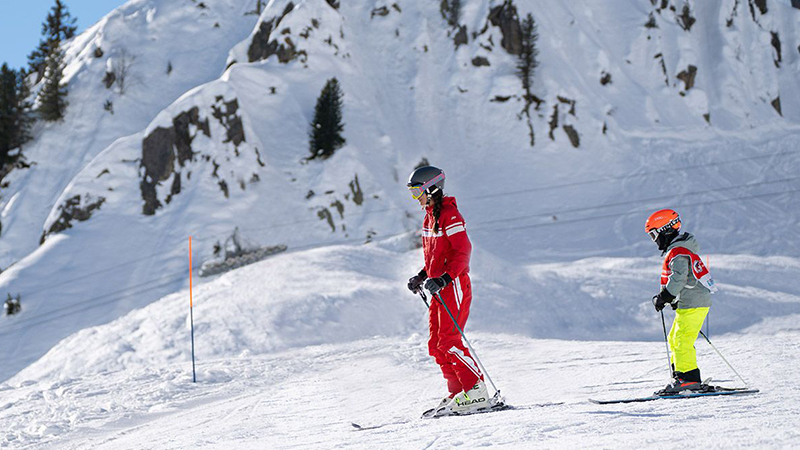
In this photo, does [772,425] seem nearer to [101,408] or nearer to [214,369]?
[101,408]

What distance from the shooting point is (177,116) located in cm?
2441

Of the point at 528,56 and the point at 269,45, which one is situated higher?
the point at 269,45

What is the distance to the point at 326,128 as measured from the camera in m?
25.5

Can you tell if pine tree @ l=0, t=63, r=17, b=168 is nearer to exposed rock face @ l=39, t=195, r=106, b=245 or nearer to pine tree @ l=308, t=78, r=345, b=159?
exposed rock face @ l=39, t=195, r=106, b=245

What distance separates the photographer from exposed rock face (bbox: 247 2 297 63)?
29359 millimetres

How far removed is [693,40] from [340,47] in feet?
64.8

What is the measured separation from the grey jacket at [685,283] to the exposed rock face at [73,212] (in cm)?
2175

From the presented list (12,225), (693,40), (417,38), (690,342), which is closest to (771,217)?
(693,40)

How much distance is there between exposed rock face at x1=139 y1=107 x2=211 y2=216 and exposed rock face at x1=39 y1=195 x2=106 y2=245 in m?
1.86

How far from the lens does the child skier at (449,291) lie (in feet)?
16.3

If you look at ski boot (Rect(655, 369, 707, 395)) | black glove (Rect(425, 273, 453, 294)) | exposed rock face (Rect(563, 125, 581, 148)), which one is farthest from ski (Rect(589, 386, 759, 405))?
exposed rock face (Rect(563, 125, 581, 148))

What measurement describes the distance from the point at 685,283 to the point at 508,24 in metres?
27.5

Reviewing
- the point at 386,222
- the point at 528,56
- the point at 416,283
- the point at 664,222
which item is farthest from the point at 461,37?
the point at 416,283

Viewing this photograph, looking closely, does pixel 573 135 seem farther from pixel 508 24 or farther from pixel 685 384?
pixel 685 384
